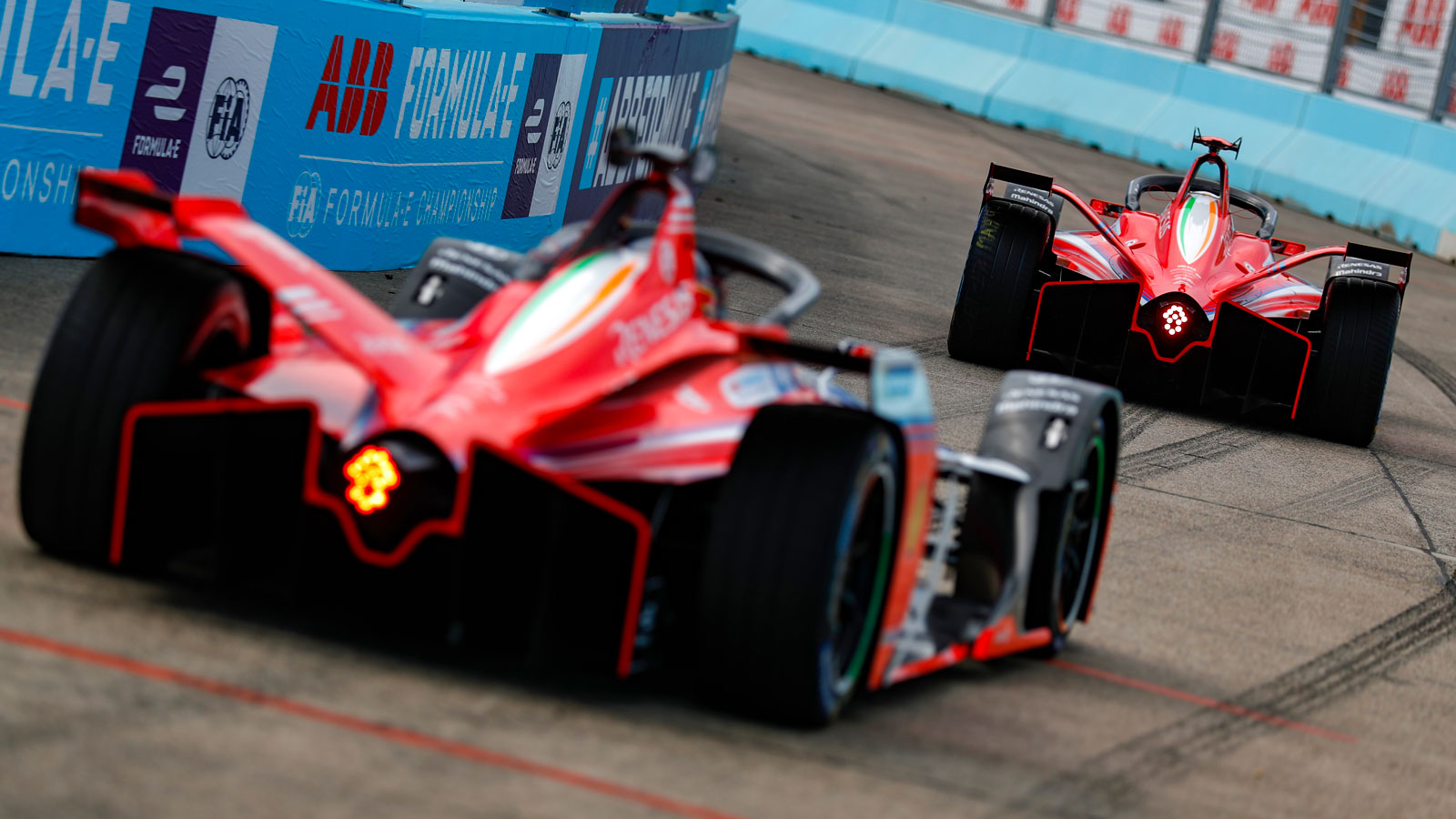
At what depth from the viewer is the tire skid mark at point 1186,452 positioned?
32.7 ft

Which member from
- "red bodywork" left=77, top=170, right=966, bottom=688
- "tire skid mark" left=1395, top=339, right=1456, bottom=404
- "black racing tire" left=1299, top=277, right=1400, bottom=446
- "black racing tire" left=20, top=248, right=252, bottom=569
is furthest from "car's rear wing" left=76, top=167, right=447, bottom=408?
"tire skid mark" left=1395, top=339, right=1456, bottom=404

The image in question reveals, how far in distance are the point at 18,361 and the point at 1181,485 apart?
18.4 ft

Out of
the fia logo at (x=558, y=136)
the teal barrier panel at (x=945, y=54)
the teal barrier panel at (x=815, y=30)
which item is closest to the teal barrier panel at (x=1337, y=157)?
the teal barrier panel at (x=945, y=54)

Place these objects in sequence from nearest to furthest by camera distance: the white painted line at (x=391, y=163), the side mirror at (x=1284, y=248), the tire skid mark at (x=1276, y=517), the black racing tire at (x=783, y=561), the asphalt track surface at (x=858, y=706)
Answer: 1. the asphalt track surface at (x=858, y=706)
2. the black racing tire at (x=783, y=561)
3. the tire skid mark at (x=1276, y=517)
4. the white painted line at (x=391, y=163)
5. the side mirror at (x=1284, y=248)

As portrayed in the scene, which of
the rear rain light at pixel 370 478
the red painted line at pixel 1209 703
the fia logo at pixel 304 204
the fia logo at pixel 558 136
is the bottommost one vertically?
the red painted line at pixel 1209 703

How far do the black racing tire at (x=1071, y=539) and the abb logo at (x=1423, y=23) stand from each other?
20281mm

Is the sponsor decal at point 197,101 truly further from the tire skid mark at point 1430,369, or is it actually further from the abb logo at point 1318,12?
the abb logo at point 1318,12

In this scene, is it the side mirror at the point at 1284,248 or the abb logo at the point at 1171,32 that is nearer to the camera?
the side mirror at the point at 1284,248

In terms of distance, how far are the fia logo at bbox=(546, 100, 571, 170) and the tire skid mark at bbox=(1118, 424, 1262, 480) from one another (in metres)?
4.47

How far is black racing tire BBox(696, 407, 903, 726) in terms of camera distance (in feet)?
15.4

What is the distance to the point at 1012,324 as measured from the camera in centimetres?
1205

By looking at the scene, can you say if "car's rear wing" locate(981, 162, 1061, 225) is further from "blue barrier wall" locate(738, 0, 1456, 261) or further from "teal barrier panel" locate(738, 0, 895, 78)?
"teal barrier panel" locate(738, 0, 895, 78)

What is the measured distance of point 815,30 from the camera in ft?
104

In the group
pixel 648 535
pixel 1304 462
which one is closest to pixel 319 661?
pixel 648 535
